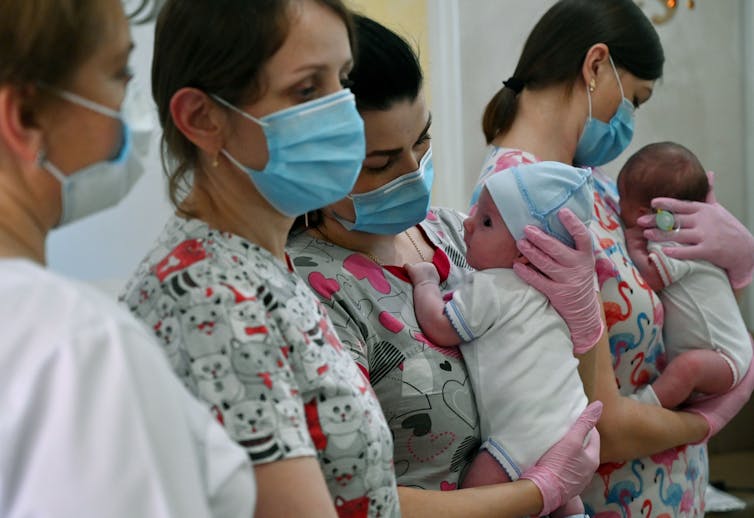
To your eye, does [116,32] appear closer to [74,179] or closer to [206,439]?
[74,179]

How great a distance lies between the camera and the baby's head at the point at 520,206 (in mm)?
1768

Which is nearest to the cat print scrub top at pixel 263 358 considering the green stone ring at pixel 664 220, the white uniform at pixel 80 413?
the white uniform at pixel 80 413

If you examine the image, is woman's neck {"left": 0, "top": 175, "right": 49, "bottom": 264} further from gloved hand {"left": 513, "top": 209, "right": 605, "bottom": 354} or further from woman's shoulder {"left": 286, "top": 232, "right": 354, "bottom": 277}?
gloved hand {"left": 513, "top": 209, "right": 605, "bottom": 354}

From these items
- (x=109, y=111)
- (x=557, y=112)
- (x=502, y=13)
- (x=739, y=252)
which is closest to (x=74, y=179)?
(x=109, y=111)

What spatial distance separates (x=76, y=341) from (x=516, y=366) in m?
1.06

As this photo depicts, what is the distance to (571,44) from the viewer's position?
2068 millimetres

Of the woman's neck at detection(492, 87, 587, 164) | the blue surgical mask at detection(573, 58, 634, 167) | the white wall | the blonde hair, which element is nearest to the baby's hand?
the woman's neck at detection(492, 87, 587, 164)

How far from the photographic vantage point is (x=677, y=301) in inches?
85.0

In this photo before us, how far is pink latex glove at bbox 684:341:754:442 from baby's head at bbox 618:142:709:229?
0.45 meters

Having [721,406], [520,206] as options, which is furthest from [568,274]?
[721,406]

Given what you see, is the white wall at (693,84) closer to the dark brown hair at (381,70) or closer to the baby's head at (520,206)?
the baby's head at (520,206)

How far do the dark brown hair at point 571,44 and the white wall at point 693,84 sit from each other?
54.8 inches

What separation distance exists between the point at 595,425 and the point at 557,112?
2.29 ft

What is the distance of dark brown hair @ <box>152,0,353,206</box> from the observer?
1.21 metres
